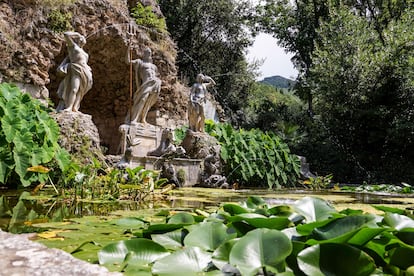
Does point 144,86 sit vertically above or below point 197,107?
above

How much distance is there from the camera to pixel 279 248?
3.99 ft

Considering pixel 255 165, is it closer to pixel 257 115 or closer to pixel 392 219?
pixel 392 219

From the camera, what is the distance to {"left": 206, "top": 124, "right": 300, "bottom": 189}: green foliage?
9.81 m

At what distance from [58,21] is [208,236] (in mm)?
9056

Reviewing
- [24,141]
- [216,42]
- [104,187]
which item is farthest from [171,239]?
[216,42]

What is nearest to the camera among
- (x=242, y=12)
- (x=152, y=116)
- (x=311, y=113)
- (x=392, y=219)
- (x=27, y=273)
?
(x=27, y=273)

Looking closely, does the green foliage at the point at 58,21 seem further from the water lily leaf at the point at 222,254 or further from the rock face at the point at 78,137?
the water lily leaf at the point at 222,254

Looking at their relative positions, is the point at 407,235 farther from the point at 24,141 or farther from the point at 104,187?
the point at 24,141

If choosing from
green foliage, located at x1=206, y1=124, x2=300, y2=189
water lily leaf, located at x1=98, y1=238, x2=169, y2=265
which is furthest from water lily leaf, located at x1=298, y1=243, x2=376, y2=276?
green foliage, located at x1=206, y1=124, x2=300, y2=189

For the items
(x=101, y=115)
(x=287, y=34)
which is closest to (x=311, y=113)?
(x=287, y=34)

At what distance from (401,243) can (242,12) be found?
22097 mm

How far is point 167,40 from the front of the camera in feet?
42.9

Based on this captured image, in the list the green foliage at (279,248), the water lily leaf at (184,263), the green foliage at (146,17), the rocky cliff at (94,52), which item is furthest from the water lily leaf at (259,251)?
the green foliage at (146,17)

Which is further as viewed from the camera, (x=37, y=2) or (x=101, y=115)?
(x=101, y=115)
